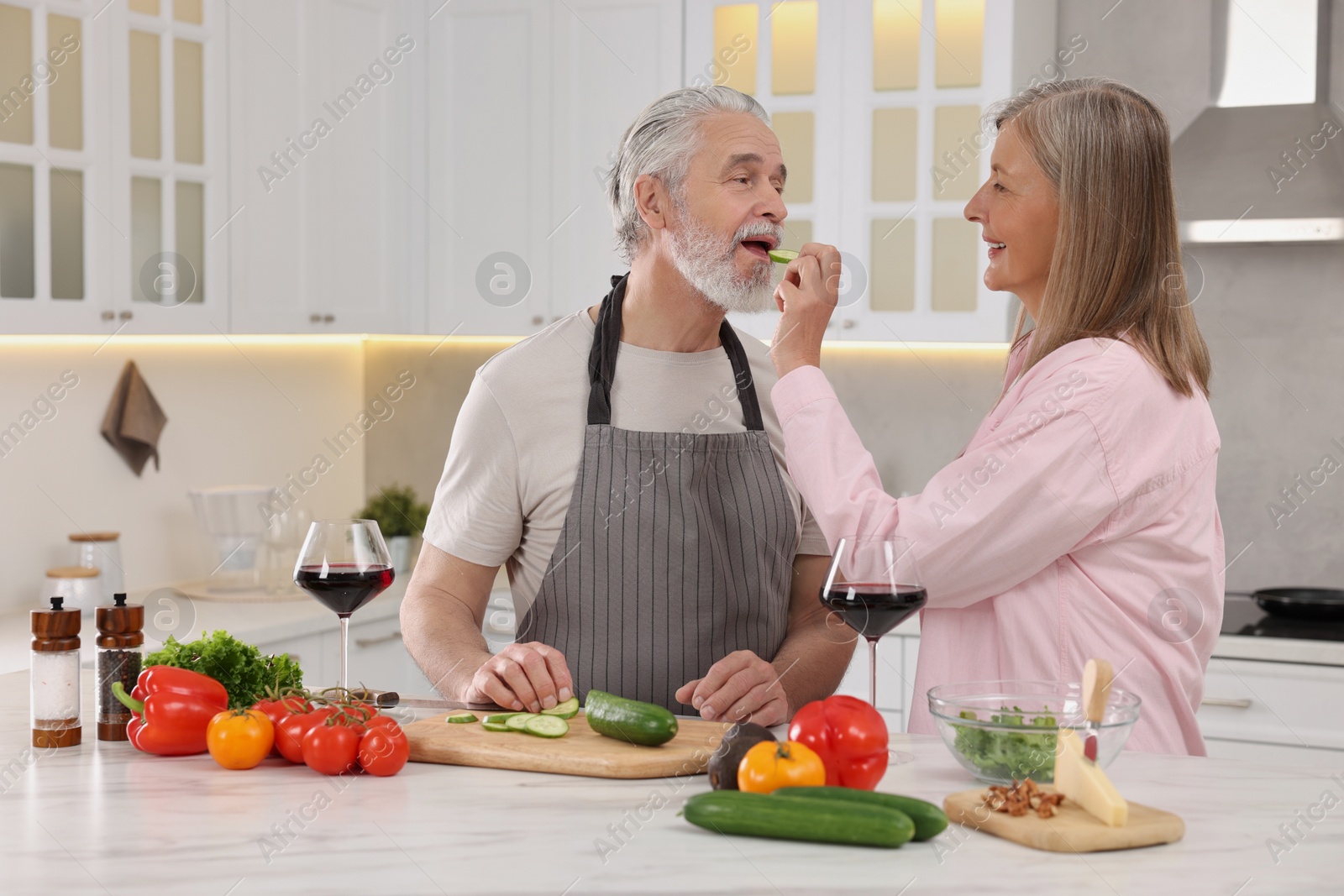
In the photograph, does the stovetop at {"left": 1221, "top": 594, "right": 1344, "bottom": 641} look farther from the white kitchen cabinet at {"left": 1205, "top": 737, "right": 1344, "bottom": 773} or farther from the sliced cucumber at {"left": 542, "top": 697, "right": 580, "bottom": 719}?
the sliced cucumber at {"left": 542, "top": 697, "right": 580, "bottom": 719}

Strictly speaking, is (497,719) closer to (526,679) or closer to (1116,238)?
(526,679)

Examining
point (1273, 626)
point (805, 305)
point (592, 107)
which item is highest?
point (592, 107)

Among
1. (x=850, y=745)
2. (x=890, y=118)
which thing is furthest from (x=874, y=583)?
(x=890, y=118)

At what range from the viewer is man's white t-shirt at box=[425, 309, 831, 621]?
78.2 inches

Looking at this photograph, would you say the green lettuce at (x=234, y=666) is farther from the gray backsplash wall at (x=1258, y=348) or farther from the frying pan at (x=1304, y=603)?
the gray backsplash wall at (x=1258, y=348)

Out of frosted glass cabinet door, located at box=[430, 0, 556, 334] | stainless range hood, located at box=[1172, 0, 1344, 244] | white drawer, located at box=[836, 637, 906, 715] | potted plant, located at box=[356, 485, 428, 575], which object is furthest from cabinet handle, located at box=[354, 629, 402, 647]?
stainless range hood, located at box=[1172, 0, 1344, 244]

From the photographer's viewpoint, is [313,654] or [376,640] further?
[376,640]

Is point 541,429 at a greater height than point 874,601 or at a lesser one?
greater

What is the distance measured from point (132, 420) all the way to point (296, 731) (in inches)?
97.8

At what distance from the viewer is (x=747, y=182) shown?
2088 mm

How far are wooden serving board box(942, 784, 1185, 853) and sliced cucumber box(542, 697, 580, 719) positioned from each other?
50cm

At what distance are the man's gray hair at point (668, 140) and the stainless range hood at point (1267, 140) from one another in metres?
1.65

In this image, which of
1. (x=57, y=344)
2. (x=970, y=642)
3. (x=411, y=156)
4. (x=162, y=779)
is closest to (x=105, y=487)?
(x=57, y=344)

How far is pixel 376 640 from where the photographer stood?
12.1 ft
